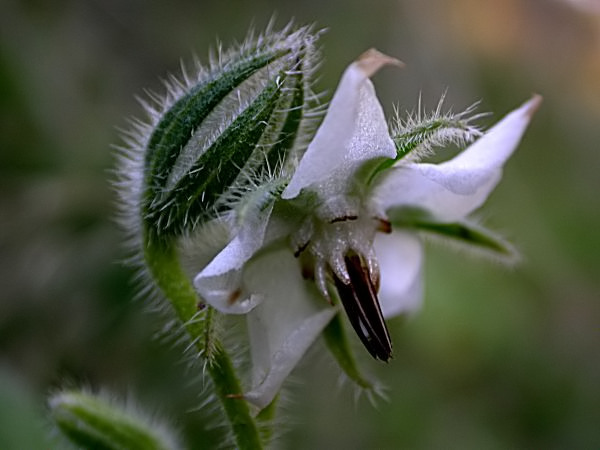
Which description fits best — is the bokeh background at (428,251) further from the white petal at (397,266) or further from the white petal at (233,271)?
the white petal at (233,271)

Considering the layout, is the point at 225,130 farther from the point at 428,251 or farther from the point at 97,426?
the point at 428,251

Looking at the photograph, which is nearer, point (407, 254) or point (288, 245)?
point (288, 245)

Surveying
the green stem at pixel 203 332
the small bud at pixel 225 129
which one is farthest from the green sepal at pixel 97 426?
the small bud at pixel 225 129

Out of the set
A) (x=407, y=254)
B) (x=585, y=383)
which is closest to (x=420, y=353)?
(x=585, y=383)

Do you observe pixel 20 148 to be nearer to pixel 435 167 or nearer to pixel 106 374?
pixel 106 374

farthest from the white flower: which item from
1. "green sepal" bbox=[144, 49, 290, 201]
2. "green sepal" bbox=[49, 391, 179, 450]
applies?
"green sepal" bbox=[49, 391, 179, 450]

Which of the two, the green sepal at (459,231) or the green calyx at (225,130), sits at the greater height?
the green calyx at (225,130)
